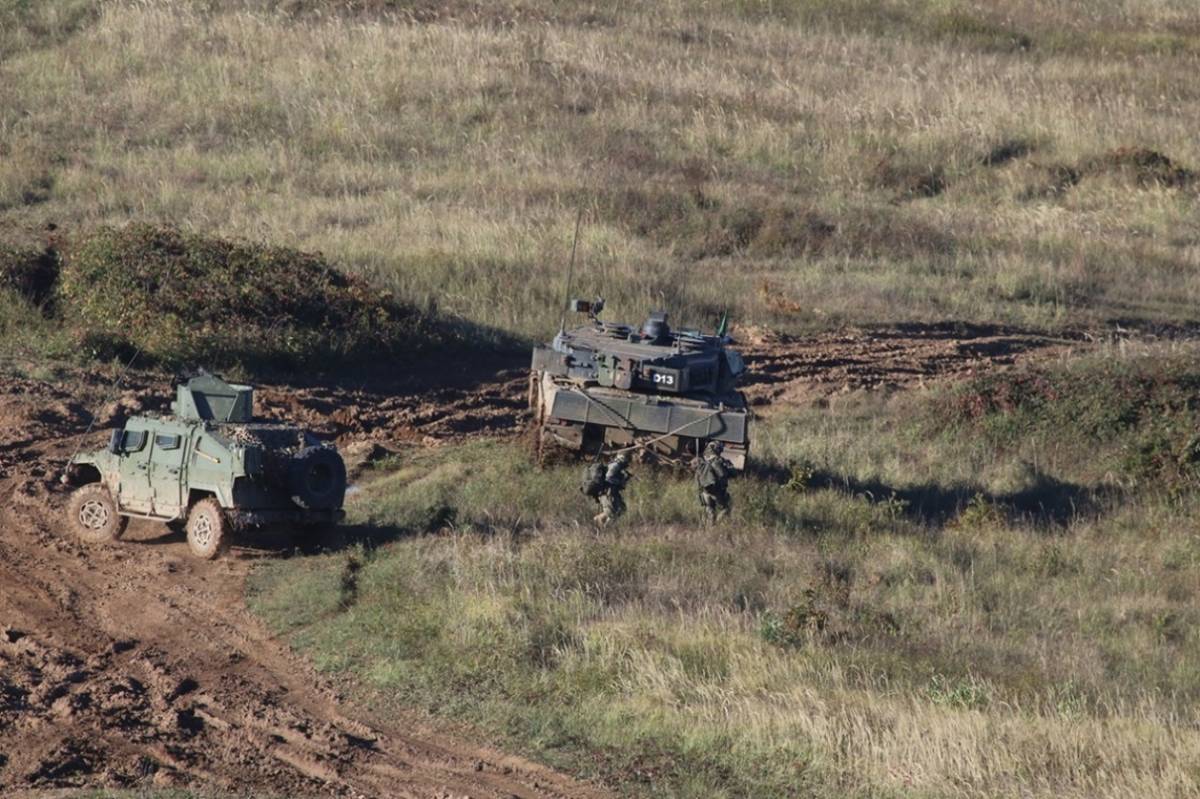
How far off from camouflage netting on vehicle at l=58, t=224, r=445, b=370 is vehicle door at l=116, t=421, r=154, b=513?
20.8 ft

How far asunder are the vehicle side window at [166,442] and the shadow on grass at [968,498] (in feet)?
21.5

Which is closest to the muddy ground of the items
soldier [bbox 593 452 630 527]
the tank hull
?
soldier [bbox 593 452 630 527]

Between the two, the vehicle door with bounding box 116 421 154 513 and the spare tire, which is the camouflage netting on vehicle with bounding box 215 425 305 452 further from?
the vehicle door with bounding box 116 421 154 513

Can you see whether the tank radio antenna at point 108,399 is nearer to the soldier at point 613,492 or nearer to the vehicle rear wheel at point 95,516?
the vehicle rear wheel at point 95,516

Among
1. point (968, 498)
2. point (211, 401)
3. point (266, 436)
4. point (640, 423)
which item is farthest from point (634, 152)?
point (266, 436)

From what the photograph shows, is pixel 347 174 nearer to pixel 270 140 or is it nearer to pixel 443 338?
pixel 270 140

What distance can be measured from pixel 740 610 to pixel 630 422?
Result: 3.70 metres

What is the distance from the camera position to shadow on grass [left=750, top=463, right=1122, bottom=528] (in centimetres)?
1850

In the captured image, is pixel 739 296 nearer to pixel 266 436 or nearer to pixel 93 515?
pixel 266 436

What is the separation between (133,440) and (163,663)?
3727 millimetres

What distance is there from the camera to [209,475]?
1514 centimetres

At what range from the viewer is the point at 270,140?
110 ft

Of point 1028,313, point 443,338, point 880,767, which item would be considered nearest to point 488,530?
point 880,767

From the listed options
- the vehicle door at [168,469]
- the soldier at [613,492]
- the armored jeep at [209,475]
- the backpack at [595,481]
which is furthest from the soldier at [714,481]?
the vehicle door at [168,469]
